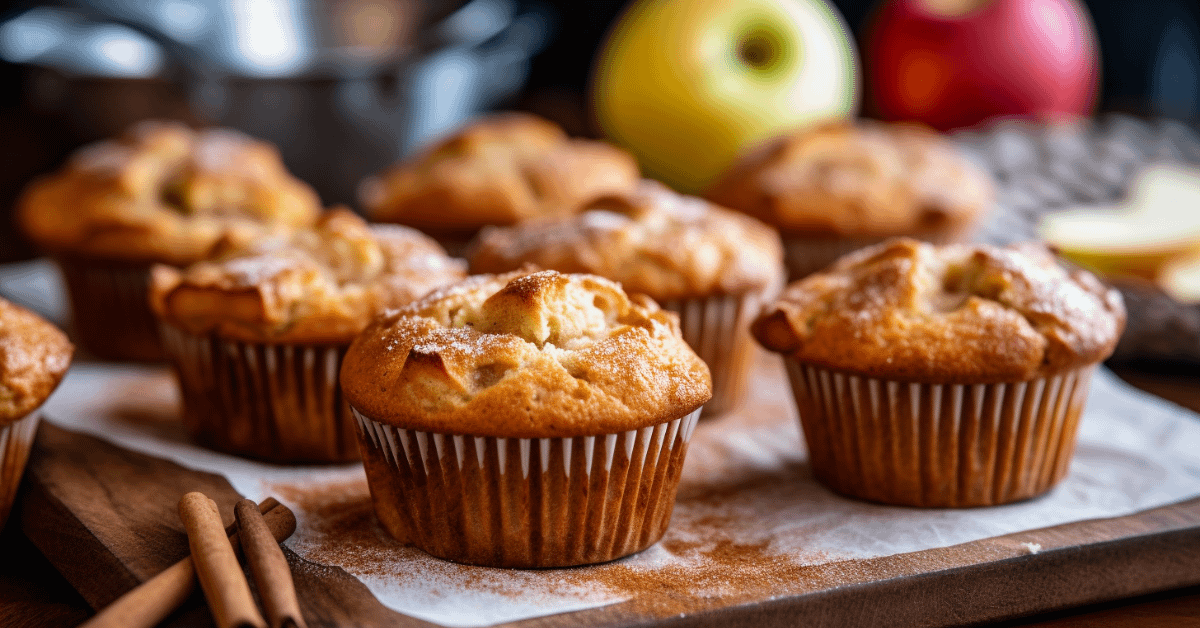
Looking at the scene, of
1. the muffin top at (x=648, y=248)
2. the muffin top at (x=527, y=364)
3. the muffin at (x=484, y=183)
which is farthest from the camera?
the muffin at (x=484, y=183)

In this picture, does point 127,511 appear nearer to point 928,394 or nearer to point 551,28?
point 928,394

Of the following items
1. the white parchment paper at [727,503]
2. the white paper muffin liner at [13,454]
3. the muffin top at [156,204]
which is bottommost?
the white parchment paper at [727,503]

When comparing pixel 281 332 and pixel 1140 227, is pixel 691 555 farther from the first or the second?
pixel 1140 227

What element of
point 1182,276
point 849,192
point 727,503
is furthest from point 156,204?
point 1182,276

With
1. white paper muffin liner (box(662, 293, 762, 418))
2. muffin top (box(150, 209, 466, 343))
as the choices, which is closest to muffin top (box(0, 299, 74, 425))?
muffin top (box(150, 209, 466, 343))

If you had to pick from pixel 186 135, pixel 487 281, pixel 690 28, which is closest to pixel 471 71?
pixel 690 28

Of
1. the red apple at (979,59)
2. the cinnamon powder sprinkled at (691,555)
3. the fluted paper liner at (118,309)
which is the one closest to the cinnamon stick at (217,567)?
the cinnamon powder sprinkled at (691,555)

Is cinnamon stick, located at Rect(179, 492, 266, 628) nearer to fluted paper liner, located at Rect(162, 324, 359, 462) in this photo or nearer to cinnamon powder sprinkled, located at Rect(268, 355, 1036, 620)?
cinnamon powder sprinkled, located at Rect(268, 355, 1036, 620)

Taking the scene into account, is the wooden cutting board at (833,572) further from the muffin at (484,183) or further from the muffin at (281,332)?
the muffin at (484,183)
